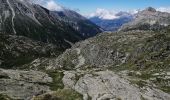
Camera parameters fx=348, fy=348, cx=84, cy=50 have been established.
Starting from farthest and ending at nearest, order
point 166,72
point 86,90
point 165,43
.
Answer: point 165,43 < point 166,72 < point 86,90

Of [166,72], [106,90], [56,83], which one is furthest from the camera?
[166,72]

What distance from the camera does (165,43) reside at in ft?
577

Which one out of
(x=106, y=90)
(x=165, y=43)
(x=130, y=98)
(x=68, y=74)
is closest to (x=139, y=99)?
(x=130, y=98)

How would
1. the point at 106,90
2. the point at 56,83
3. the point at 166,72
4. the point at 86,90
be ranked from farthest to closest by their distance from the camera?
the point at 166,72 → the point at 56,83 → the point at 86,90 → the point at 106,90

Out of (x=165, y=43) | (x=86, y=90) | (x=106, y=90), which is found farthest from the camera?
(x=165, y=43)

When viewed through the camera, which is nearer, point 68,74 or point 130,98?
point 130,98

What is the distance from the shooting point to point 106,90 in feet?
246

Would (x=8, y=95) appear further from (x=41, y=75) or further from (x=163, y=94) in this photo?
(x=163, y=94)

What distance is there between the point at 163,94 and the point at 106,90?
13022mm

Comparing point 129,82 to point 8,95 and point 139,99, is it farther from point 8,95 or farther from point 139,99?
point 8,95

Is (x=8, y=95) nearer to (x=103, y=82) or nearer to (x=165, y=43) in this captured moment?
(x=103, y=82)

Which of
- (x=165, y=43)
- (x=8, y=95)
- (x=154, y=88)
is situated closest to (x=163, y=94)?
(x=154, y=88)

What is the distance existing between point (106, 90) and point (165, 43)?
108 meters

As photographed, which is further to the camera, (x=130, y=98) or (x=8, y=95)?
(x=8, y=95)
